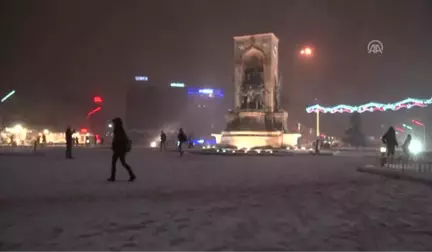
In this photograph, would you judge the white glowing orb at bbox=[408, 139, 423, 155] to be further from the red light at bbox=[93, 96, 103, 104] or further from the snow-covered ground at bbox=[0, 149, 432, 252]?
the red light at bbox=[93, 96, 103, 104]

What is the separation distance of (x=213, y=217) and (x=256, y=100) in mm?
37252

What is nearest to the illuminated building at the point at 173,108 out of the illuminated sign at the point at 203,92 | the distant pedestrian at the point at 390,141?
the illuminated sign at the point at 203,92

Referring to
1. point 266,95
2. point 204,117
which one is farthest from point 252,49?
point 204,117

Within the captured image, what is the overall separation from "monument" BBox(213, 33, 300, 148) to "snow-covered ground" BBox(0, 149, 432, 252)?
2979 centimetres

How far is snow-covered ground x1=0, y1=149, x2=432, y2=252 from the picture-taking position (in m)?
5.75

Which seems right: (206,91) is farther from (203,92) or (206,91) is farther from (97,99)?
(97,99)

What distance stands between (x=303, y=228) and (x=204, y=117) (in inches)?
6642

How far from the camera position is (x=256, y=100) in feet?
145

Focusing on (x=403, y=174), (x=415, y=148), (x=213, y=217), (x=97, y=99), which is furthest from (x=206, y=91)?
(x=213, y=217)

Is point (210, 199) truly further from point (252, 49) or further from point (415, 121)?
point (415, 121)

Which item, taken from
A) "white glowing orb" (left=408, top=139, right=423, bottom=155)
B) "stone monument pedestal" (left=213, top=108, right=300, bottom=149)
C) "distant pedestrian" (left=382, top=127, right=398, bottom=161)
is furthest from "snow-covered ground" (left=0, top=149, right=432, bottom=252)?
"stone monument pedestal" (left=213, top=108, right=300, bottom=149)

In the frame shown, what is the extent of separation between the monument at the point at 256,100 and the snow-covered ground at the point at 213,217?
29793mm

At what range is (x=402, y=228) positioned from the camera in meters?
6.76

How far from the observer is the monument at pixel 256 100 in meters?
42.4
